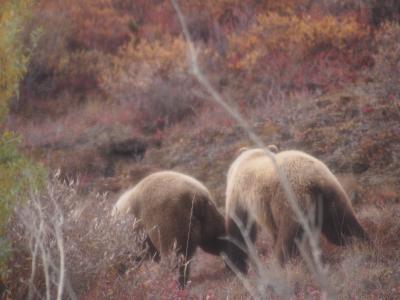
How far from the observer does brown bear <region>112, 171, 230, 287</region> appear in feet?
18.2

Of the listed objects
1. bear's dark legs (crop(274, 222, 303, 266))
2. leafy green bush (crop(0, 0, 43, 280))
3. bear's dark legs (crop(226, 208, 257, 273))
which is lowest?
bear's dark legs (crop(226, 208, 257, 273))

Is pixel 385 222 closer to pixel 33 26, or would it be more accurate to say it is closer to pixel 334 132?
pixel 334 132

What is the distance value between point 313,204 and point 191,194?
1.16 m

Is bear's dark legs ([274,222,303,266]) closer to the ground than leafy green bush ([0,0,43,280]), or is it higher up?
closer to the ground

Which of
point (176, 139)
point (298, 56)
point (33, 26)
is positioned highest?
point (33, 26)

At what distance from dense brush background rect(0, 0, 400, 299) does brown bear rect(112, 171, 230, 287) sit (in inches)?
14.9

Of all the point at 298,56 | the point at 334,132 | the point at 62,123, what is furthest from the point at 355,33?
the point at 62,123

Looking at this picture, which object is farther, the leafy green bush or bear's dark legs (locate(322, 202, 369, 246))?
bear's dark legs (locate(322, 202, 369, 246))

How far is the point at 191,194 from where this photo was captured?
5648mm

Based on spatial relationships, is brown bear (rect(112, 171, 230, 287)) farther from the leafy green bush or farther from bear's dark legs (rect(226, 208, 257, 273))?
the leafy green bush

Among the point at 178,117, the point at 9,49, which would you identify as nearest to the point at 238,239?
the point at 9,49

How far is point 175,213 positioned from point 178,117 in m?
7.40

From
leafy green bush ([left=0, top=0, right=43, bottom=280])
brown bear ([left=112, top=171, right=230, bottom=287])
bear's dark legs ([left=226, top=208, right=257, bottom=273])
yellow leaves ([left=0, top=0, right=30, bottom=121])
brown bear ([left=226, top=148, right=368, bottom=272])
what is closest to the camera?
leafy green bush ([left=0, top=0, right=43, bottom=280])

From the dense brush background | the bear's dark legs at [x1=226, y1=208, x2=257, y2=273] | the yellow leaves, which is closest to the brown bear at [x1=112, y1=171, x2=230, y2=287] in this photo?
the bear's dark legs at [x1=226, y1=208, x2=257, y2=273]
